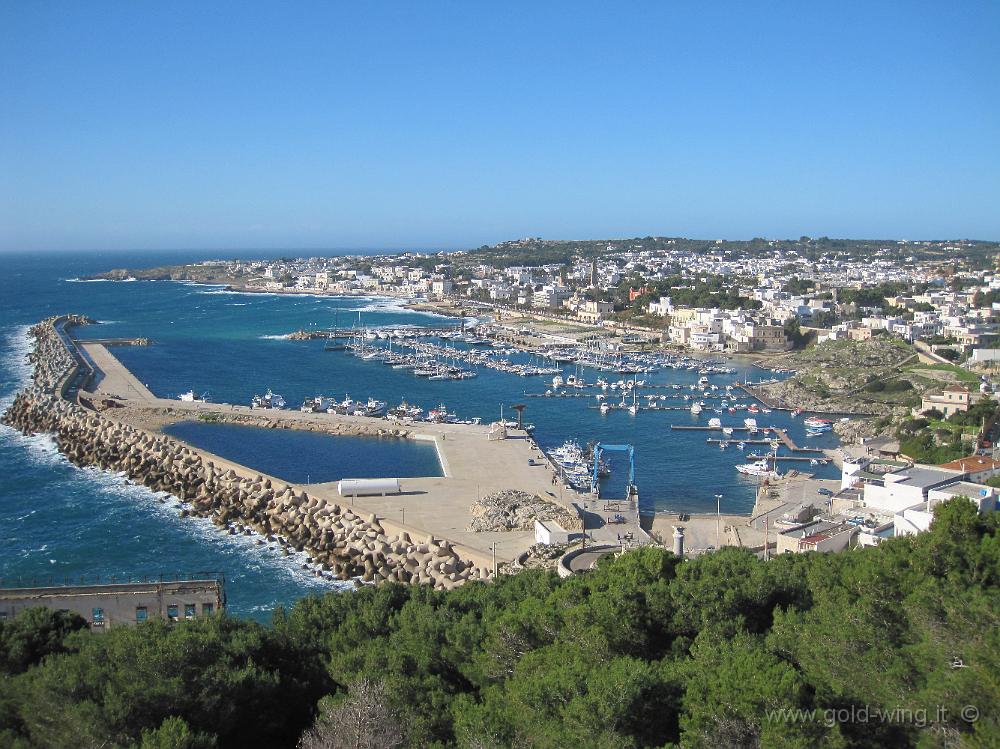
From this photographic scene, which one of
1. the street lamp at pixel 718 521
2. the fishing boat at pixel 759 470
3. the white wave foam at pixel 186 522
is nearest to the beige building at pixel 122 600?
the white wave foam at pixel 186 522

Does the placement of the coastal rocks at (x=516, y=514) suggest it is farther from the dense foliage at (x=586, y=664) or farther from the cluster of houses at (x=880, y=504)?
the dense foliage at (x=586, y=664)

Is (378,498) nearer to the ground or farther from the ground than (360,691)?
nearer to the ground

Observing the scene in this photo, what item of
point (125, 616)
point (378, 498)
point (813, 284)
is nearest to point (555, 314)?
point (813, 284)

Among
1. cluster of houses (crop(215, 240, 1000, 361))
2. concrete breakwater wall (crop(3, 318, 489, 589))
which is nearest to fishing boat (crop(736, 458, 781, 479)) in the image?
concrete breakwater wall (crop(3, 318, 489, 589))

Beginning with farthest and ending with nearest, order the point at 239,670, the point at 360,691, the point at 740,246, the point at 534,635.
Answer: the point at 740,246 < the point at 534,635 < the point at 239,670 < the point at 360,691

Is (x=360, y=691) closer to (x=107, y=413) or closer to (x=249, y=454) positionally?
(x=249, y=454)

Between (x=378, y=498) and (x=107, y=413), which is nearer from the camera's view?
(x=378, y=498)
